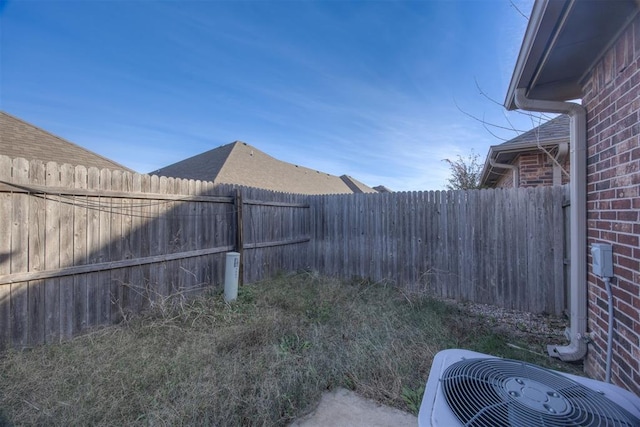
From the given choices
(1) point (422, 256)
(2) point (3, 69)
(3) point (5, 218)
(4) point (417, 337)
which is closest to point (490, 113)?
(1) point (422, 256)

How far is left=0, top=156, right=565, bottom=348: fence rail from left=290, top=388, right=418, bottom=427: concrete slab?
2.79 metres

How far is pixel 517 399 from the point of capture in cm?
94

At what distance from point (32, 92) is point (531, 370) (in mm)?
8747

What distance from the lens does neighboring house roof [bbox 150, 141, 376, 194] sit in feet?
29.8

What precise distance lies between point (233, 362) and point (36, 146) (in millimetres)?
5586

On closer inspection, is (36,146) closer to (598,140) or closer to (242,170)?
(242,170)

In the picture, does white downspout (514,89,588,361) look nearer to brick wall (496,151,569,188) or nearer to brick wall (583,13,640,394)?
brick wall (583,13,640,394)


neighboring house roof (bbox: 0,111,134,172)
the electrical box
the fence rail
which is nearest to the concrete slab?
the electrical box

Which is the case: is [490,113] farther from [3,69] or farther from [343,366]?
[3,69]

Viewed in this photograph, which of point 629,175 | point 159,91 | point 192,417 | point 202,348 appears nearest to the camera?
point 629,175

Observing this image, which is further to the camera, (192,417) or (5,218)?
(5,218)

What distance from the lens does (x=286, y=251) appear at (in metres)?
6.16

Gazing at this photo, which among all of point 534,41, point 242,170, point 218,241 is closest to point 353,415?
point 534,41

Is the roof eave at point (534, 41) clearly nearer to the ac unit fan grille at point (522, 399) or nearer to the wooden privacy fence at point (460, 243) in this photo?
the ac unit fan grille at point (522, 399)
